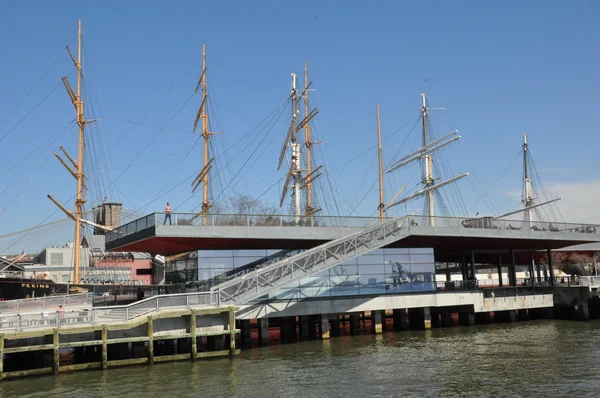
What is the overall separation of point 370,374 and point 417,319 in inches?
859

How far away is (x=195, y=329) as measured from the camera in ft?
102

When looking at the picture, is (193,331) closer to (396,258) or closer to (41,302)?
(41,302)

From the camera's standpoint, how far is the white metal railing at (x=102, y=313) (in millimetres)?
28406

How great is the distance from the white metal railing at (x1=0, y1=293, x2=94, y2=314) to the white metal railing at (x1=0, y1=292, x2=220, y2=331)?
396 centimetres

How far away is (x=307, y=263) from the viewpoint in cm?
3700

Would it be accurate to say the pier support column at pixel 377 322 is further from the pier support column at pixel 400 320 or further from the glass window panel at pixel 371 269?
the glass window panel at pixel 371 269

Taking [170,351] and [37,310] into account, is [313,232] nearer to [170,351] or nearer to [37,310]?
[170,351]

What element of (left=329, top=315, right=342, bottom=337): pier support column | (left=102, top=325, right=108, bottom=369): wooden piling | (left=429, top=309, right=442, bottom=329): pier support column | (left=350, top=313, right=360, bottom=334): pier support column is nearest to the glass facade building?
(left=329, top=315, right=342, bottom=337): pier support column

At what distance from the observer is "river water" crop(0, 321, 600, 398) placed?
23.1m

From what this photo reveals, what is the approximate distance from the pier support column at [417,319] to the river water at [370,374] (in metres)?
8.20

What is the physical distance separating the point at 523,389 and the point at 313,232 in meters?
19.9

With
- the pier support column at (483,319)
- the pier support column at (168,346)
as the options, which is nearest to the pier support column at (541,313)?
the pier support column at (483,319)

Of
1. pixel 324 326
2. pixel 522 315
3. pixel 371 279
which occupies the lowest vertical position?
pixel 522 315

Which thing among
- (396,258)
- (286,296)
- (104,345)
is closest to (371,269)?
(396,258)
